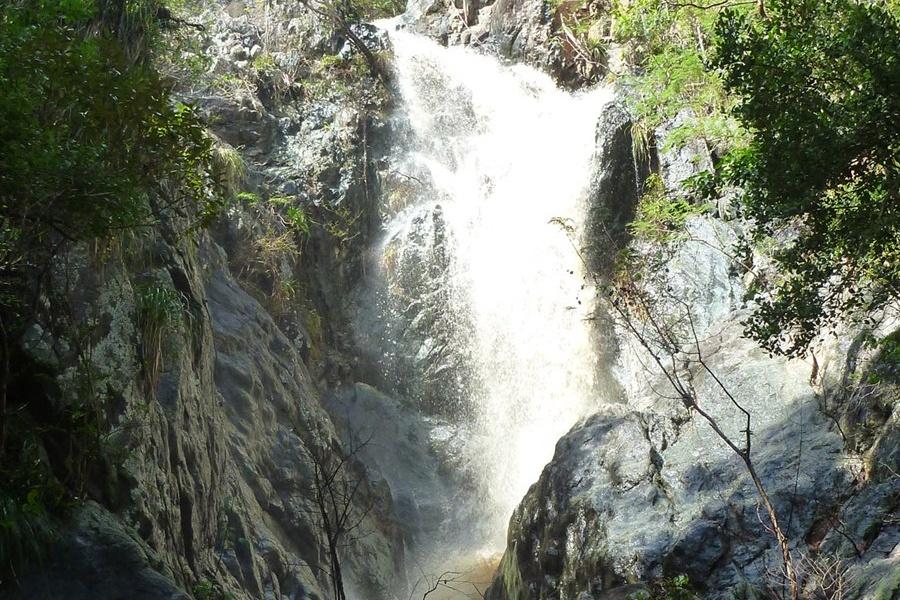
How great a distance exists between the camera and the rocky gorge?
27.2 feet

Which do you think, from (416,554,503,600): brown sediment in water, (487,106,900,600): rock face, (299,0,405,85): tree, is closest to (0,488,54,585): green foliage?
(487,106,900,600): rock face

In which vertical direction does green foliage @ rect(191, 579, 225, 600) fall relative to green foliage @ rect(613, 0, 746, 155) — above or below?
below

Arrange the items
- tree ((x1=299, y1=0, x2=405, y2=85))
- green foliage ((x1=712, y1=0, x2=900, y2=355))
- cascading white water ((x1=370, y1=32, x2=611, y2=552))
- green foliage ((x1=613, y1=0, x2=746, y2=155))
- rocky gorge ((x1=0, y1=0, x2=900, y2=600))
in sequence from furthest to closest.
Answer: tree ((x1=299, y1=0, x2=405, y2=85)) → cascading white water ((x1=370, y1=32, x2=611, y2=552)) → green foliage ((x1=613, y1=0, x2=746, y2=155)) → rocky gorge ((x1=0, y1=0, x2=900, y2=600)) → green foliage ((x1=712, y1=0, x2=900, y2=355))

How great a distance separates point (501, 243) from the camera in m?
19.5

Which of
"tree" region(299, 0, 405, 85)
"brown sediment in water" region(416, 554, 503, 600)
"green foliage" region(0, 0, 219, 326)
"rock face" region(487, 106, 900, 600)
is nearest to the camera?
"green foliage" region(0, 0, 219, 326)

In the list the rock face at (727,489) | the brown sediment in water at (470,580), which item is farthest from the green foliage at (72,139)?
the brown sediment in water at (470,580)

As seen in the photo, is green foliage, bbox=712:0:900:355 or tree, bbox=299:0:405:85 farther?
tree, bbox=299:0:405:85

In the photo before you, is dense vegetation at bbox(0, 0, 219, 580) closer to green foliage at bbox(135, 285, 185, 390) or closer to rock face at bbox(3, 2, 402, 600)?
rock face at bbox(3, 2, 402, 600)

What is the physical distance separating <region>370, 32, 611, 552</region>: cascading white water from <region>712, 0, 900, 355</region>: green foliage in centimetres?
1026

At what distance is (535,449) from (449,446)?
181 cm

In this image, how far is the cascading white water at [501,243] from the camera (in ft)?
57.8

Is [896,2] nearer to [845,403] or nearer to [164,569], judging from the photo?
[845,403]

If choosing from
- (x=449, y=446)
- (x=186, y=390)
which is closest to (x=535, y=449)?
(x=449, y=446)

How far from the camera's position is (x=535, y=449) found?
1733cm
